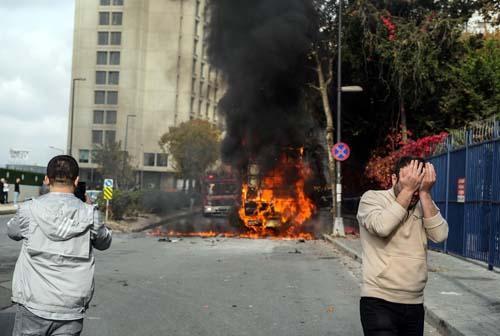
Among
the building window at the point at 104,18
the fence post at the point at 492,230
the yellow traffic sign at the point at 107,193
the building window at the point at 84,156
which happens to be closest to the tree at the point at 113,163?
the building window at the point at 104,18

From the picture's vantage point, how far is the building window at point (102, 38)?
5771 centimetres

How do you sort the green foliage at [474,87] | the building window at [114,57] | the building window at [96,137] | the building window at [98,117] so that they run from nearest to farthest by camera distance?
the green foliage at [474,87] → the building window at [114,57] → the building window at [98,117] → the building window at [96,137]

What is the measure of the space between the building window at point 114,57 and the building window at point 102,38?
124 cm

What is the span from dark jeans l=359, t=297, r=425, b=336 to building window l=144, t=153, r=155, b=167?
Result: 67.7 metres

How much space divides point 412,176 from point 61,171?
6.39 ft

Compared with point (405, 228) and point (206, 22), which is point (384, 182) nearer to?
point (206, 22)

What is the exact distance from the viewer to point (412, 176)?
318 centimetres

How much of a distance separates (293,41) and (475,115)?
7.57 meters

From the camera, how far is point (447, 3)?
2323 centimetres

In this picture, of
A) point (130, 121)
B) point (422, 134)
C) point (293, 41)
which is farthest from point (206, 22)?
point (130, 121)

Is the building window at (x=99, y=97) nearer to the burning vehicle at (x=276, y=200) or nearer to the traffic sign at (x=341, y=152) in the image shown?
the burning vehicle at (x=276, y=200)

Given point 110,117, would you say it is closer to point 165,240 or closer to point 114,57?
point 114,57

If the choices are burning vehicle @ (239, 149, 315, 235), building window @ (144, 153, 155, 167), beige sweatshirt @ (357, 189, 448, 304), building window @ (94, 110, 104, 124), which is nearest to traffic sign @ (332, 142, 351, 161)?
burning vehicle @ (239, 149, 315, 235)

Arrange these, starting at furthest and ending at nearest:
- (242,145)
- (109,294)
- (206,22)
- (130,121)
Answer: (130,121)
(206,22)
(242,145)
(109,294)
